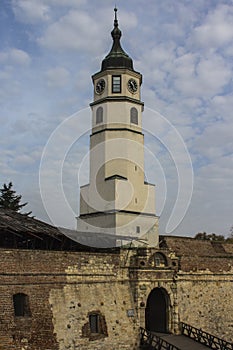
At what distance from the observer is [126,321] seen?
2381 centimetres

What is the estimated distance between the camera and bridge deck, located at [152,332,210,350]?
2389 cm

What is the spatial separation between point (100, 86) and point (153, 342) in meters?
21.1

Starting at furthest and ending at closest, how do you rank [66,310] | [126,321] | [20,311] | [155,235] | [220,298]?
[155,235] → [220,298] → [126,321] → [66,310] → [20,311]

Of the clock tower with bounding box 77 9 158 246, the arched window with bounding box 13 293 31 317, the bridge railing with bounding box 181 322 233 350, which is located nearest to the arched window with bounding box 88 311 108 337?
the arched window with bounding box 13 293 31 317

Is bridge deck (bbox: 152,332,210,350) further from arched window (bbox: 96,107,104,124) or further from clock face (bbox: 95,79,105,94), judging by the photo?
clock face (bbox: 95,79,105,94)

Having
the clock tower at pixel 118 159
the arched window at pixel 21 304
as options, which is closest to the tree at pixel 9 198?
the clock tower at pixel 118 159

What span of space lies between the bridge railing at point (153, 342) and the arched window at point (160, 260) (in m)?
3.99

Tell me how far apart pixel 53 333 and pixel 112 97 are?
2060cm

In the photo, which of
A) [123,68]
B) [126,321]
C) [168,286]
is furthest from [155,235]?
[123,68]

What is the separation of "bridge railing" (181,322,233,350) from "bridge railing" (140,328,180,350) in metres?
2.85

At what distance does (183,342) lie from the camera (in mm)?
24609

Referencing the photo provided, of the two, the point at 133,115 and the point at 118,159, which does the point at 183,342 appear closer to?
the point at 118,159

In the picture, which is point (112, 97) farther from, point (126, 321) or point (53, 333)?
point (53, 333)

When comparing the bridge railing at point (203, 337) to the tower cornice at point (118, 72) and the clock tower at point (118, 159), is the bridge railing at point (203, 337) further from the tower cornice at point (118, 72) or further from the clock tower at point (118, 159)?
the tower cornice at point (118, 72)
